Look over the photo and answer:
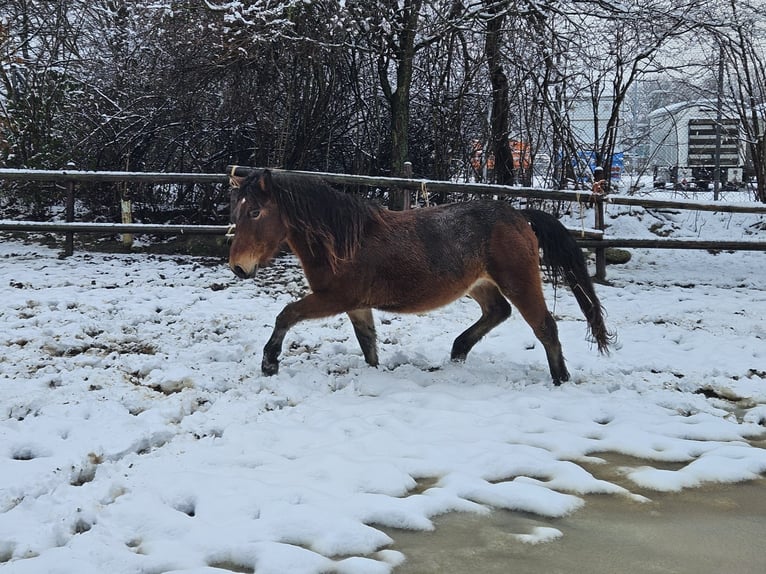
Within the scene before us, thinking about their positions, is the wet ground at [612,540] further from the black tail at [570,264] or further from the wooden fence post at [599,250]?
the wooden fence post at [599,250]

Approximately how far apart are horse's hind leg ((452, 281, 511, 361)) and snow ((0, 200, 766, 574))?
0.63 ft

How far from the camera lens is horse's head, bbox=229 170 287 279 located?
4.51 meters

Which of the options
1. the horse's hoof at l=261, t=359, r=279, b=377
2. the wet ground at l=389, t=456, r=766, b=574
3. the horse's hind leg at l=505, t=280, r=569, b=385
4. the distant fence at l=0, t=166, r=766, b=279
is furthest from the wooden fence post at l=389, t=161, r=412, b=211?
the wet ground at l=389, t=456, r=766, b=574

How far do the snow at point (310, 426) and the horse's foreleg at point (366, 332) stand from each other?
106mm

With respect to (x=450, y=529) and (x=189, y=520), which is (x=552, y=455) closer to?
(x=450, y=529)

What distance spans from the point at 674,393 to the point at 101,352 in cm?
414

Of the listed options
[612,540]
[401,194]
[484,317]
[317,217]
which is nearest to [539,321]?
[484,317]

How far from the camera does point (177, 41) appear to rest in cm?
959

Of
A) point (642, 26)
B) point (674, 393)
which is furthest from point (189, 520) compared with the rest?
point (642, 26)

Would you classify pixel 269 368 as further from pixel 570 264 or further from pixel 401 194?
pixel 401 194

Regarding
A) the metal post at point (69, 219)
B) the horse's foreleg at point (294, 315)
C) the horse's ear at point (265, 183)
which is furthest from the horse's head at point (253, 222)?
the metal post at point (69, 219)

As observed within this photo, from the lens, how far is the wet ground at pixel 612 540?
223cm

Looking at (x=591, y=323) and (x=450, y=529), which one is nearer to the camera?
(x=450, y=529)

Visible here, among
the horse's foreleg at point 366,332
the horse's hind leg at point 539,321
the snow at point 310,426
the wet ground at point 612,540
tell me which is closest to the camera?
the wet ground at point 612,540
